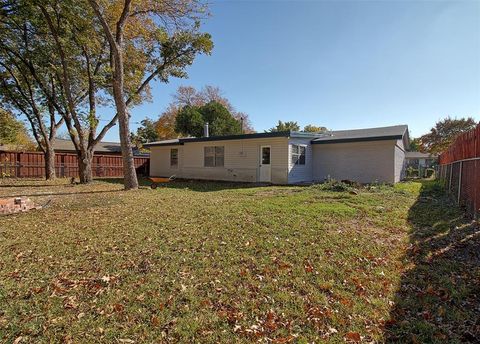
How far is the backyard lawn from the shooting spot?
8.75ft

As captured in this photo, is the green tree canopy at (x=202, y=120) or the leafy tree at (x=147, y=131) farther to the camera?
the leafy tree at (x=147, y=131)

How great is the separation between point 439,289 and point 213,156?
49.2ft

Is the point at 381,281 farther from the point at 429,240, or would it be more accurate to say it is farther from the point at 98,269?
the point at 98,269

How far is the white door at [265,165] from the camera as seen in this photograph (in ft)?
51.1

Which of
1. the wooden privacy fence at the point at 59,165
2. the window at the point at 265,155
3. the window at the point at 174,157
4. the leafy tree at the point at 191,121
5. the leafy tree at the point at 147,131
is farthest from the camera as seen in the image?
the leafy tree at the point at 147,131

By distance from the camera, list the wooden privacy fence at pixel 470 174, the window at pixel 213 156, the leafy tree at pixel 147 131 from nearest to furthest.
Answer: the wooden privacy fence at pixel 470 174 → the window at pixel 213 156 → the leafy tree at pixel 147 131

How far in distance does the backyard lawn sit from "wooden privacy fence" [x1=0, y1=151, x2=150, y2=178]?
15987mm

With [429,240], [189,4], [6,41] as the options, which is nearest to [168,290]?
[429,240]

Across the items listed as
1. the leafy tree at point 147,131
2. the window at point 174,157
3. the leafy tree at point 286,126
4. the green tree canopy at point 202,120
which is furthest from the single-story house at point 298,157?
the leafy tree at point 286,126

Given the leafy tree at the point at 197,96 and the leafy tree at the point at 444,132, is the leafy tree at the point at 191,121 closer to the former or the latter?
the leafy tree at the point at 197,96

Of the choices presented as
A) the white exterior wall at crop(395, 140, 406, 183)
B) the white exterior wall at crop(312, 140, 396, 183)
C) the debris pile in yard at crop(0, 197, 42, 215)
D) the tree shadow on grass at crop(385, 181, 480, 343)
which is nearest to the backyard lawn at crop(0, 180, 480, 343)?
the tree shadow on grass at crop(385, 181, 480, 343)

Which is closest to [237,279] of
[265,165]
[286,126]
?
[265,165]

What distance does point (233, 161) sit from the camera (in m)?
16.8

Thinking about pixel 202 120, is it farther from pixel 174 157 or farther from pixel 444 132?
pixel 444 132
